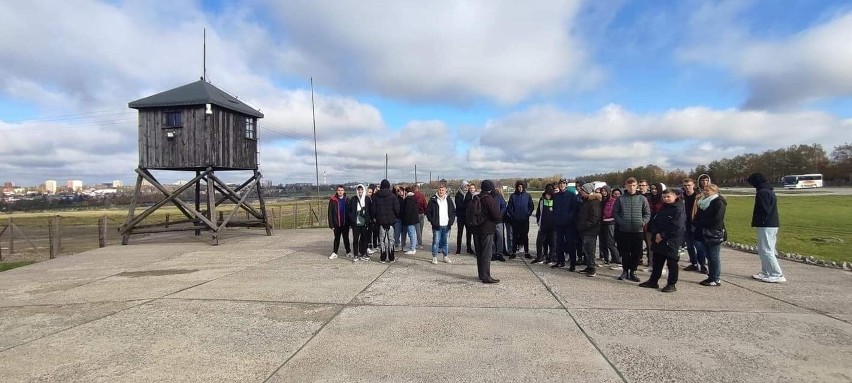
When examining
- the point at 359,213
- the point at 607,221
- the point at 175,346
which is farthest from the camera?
the point at 359,213

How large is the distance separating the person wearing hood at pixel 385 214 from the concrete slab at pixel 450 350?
4.10 m

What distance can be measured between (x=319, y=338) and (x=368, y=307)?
4.32 feet

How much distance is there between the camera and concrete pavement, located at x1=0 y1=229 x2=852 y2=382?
4.12 m

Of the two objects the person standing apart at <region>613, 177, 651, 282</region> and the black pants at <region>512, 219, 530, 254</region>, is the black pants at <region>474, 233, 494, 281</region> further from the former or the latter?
the black pants at <region>512, 219, 530, 254</region>

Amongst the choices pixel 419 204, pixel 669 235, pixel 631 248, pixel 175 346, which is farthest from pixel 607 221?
pixel 175 346

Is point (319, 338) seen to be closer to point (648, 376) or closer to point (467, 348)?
point (467, 348)

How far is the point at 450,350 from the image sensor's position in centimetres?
456

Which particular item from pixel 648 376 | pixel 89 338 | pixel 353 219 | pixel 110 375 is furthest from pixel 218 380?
pixel 353 219

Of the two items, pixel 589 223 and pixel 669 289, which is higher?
pixel 589 223

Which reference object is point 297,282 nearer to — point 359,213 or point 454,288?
point 359,213

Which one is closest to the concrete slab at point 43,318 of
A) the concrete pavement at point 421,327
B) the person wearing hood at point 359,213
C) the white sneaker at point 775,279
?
the concrete pavement at point 421,327

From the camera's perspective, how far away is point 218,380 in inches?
156

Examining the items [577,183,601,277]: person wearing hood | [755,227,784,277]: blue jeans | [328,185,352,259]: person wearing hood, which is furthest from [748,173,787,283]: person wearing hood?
[328,185,352,259]: person wearing hood

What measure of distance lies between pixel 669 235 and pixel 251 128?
47.7 feet
